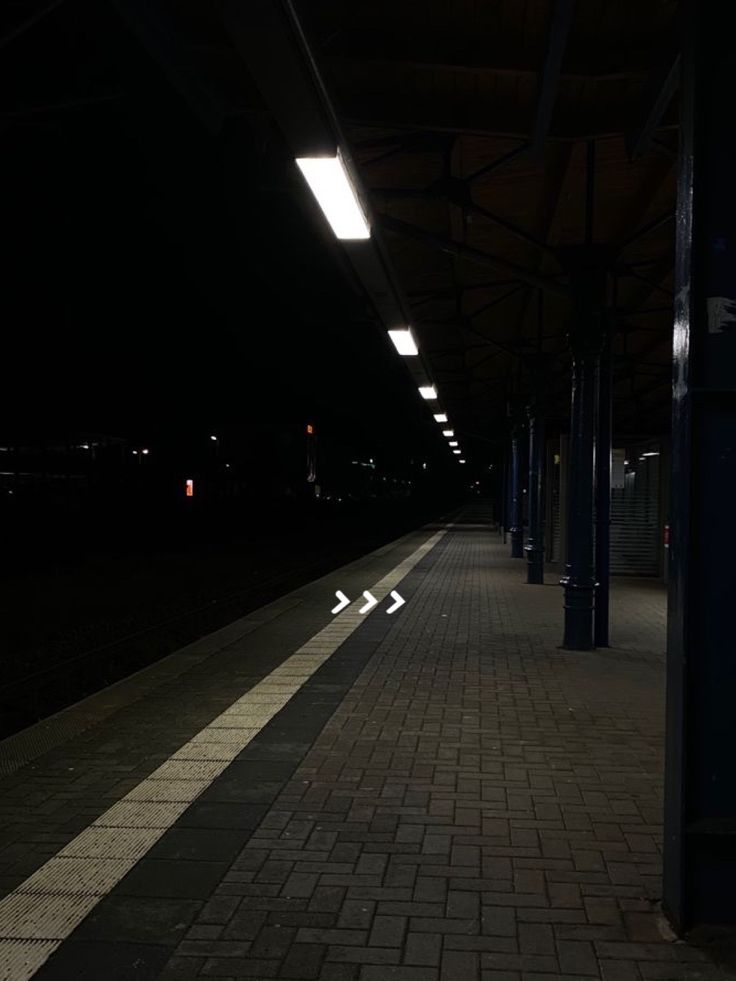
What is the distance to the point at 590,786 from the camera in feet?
16.6

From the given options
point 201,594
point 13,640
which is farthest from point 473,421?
point 13,640

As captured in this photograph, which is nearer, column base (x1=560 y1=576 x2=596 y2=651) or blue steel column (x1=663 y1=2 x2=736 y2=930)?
blue steel column (x1=663 y1=2 x2=736 y2=930)

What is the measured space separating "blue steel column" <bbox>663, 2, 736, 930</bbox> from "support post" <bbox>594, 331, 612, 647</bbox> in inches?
245

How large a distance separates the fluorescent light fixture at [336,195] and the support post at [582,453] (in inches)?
134

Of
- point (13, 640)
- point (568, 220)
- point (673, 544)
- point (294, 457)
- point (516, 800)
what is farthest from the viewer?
point (294, 457)

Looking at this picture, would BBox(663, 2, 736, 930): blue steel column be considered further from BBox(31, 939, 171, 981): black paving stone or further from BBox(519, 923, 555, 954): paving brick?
BBox(31, 939, 171, 981): black paving stone

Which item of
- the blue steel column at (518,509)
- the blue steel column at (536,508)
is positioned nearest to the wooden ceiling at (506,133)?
the blue steel column at (536,508)

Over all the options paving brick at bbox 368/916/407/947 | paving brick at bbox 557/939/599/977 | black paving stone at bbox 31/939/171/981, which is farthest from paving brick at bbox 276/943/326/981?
paving brick at bbox 557/939/599/977

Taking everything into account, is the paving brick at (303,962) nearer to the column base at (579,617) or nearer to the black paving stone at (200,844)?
the black paving stone at (200,844)

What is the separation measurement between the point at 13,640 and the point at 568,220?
28.0 feet

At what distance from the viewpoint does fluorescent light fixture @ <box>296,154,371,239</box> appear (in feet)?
17.4

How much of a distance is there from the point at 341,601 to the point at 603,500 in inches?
199

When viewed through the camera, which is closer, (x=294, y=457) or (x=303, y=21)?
(x=303, y=21)

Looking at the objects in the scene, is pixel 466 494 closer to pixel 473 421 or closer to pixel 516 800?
pixel 473 421
